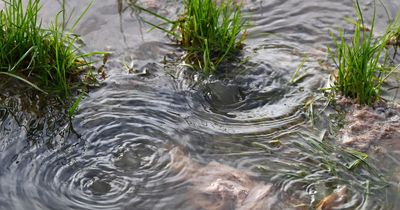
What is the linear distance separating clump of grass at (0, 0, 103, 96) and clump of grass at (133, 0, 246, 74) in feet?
2.50

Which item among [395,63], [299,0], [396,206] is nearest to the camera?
[396,206]

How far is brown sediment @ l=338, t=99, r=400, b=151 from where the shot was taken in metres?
3.71

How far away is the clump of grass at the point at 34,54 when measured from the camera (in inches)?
153

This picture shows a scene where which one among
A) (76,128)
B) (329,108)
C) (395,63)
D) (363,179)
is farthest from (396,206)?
(76,128)

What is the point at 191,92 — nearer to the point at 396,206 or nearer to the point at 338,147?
the point at 338,147

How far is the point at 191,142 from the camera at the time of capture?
12.0 ft

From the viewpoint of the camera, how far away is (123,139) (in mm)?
3645

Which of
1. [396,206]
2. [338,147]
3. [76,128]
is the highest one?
[76,128]

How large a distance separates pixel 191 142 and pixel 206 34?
3.55ft

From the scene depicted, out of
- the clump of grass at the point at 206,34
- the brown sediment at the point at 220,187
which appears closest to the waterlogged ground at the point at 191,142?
the brown sediment at the point at 220,187

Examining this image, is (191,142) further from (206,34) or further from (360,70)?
(360,70)

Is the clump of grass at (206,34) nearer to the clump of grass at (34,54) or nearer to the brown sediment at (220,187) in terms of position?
the clump of grass at (34,54)

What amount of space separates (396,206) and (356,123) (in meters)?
0.74

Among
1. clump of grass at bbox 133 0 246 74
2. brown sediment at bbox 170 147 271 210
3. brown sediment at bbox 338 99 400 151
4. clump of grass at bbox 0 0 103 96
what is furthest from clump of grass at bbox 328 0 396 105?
clump of grass at bbox 0 0 103 96
